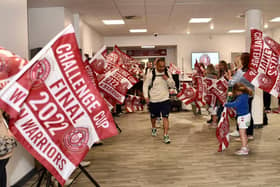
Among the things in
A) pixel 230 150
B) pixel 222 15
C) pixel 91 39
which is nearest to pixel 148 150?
pixel 230 150

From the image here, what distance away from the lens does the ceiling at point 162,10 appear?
5.35 m

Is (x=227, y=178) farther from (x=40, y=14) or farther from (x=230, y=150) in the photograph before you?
(x=40, y=14)

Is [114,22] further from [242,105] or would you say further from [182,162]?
[182,162]

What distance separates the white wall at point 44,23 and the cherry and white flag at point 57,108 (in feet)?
13.2

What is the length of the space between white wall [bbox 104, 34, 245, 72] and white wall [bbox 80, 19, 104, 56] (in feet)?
4.92

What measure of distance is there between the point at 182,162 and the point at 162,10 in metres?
3.54

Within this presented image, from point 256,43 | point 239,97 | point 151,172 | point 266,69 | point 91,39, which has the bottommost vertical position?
point 151,172

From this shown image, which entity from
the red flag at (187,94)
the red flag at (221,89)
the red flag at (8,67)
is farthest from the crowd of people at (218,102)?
the red flag at (8,67)

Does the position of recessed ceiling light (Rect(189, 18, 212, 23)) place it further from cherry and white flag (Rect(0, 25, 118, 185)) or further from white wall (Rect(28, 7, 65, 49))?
cherry and white flag (Rect(0, 25, 118, 185))

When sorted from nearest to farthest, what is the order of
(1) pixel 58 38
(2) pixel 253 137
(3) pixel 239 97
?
(1) pixel 58 38 < (3) pixel 239 97 < (2) pixel 253 137

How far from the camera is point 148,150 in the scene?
445cm

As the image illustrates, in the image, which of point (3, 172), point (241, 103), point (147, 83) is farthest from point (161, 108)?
point (3, 172)

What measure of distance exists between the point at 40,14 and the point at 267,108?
6.71m

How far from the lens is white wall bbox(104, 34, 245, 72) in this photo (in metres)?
10.5
